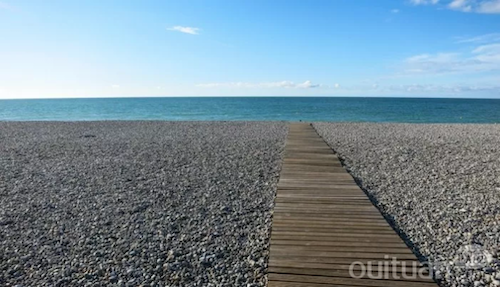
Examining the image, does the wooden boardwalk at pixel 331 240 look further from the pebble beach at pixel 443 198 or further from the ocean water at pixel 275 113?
the ocean water at pixel 275 113

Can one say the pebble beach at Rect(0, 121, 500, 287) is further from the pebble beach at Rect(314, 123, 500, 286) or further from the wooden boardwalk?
the wooden boardwalk

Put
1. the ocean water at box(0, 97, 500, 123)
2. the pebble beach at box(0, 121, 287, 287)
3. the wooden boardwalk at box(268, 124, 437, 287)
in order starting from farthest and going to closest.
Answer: the ocean water at box(0, 97, 500, 123), the pebble beach at box(0, 121, 287, 287), the wooden boardwalk at box(268, 124, 437, 287)

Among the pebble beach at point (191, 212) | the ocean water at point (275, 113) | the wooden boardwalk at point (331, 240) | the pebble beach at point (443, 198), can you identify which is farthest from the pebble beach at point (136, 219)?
the ocean water at point (275, 113)

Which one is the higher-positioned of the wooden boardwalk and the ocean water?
the ocean water

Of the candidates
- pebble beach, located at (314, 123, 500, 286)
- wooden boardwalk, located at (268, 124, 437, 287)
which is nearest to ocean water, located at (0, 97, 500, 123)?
pebble beach, located at (314, 123, 500, 286)

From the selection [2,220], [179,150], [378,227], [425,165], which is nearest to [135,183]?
[2,220]

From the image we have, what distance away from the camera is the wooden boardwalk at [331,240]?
10.2 ft

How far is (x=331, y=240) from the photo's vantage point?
3.80m

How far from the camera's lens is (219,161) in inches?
349

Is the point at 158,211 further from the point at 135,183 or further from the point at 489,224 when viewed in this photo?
the point at 489,224

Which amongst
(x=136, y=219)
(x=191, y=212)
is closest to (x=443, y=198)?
(x=191, y=212)

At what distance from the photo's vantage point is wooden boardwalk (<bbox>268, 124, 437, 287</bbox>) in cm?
310

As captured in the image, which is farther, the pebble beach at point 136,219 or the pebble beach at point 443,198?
the pebble beach at point 443,198

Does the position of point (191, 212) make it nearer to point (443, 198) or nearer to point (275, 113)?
point (443, 198)
